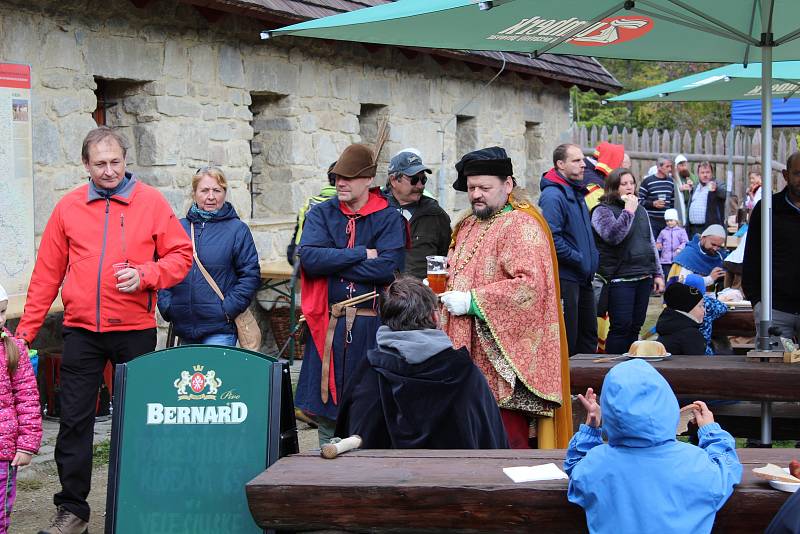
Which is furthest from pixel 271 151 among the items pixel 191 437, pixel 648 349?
pixel 191 437

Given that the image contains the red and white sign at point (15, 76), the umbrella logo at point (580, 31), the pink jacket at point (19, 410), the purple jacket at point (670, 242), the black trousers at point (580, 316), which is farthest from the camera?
the purple jacket at point (670, 242)

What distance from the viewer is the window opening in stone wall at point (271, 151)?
10.6 meters

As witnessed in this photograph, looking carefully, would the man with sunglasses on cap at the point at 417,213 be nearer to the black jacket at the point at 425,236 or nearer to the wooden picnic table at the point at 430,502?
the black jacket at the point at 425,236

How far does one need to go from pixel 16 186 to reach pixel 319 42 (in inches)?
159

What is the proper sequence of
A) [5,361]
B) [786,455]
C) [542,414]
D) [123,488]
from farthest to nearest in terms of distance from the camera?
[542,414] < [5,361] < [123,488] < [786,455]

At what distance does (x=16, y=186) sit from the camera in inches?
297

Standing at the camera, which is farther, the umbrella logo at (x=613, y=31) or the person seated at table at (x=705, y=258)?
the person seated at table at (x=705, y=258)

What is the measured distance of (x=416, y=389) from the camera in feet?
13.6

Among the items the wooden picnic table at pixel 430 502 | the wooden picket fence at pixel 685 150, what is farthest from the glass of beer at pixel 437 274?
the wooden picket fence at pixel 685 150

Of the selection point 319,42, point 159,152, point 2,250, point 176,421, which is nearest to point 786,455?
point 176,421

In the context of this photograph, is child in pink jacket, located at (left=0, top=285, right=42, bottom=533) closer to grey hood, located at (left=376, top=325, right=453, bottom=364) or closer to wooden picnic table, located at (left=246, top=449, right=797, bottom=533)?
wooden picnic table, located at (left=246, top=449, right=797, bottom=533)

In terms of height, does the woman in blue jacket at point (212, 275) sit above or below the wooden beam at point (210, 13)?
below

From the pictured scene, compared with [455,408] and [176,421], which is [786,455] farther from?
[176,421]

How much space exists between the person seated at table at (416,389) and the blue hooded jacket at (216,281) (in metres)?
2.38
